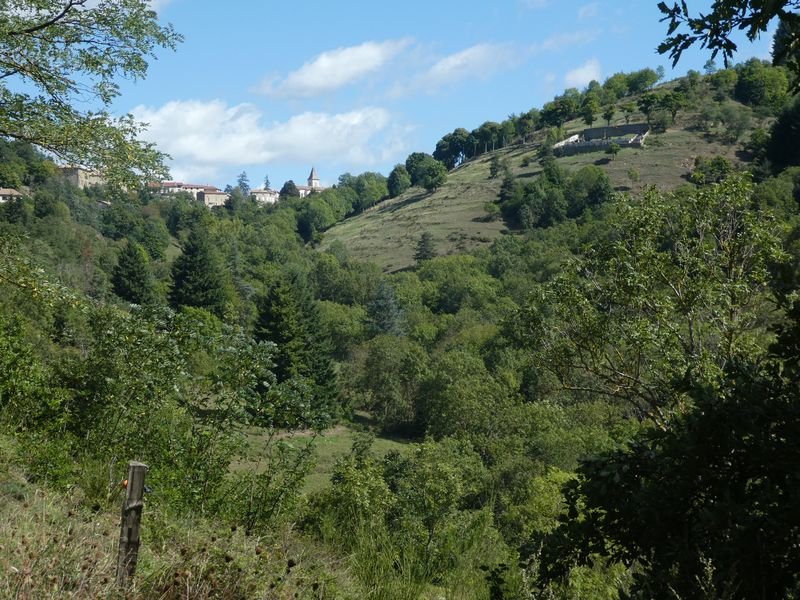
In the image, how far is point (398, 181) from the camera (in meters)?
136

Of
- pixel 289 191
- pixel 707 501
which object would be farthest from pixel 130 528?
pixel 289 191

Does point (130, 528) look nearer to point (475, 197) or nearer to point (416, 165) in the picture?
point (475, 197)

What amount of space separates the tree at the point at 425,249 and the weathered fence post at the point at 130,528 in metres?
80.7

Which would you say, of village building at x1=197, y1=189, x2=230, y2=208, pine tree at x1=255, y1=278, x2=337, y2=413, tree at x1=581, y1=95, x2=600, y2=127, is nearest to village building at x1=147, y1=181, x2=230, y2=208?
village building at x1=197, y1=189, x2=230, y2=208

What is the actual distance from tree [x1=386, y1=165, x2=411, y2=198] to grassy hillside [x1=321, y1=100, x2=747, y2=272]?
40.5 ft

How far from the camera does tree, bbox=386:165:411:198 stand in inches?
5325

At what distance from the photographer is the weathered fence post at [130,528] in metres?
3.50

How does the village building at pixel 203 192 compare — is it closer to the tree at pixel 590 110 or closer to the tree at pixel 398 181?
the tree at pixel 398 181

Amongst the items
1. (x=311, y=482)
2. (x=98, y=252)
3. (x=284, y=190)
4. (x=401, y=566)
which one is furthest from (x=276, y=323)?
(x=284, y=190)

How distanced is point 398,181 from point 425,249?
53.1 meters

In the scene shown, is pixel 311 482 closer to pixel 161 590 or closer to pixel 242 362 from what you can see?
pixel 242 362

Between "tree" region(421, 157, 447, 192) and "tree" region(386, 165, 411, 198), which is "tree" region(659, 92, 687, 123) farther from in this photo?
"tree" region(386, 165, 411, 198)

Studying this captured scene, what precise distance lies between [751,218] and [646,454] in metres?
7.40

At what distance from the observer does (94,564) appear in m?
3.49
